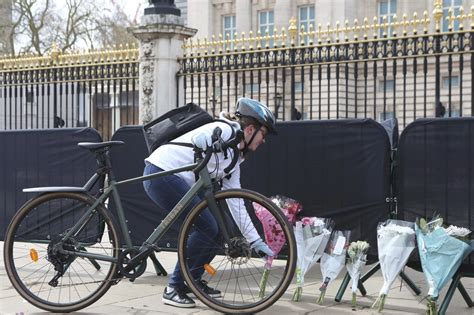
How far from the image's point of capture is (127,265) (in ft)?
18.3

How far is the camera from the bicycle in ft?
17.5

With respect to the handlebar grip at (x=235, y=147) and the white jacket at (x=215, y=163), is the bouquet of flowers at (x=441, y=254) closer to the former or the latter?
the white jacket at (x=215, y=163)

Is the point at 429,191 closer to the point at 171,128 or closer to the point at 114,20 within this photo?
the point at 171,128

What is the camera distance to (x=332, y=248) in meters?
5.93

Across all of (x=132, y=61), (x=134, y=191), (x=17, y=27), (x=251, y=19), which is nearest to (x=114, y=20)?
(x=17, y=27)

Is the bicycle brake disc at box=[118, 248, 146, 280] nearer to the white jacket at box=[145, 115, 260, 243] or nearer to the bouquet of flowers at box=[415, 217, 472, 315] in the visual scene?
the white jacket at box=[145, 115, 260, 243]

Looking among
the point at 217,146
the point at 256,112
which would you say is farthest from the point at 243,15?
the point at 217,146

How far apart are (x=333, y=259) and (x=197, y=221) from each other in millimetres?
1085

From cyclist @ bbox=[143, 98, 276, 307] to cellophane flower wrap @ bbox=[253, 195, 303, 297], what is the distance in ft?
0.45

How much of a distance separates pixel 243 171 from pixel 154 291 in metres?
1.26

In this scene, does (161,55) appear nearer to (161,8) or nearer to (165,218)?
(161,8)

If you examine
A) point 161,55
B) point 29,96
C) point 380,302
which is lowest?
point 380,302

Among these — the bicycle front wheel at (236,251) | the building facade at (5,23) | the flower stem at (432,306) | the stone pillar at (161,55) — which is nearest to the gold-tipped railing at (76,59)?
the stone pillar at (161,55)

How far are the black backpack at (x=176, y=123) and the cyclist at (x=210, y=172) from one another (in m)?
0.07
